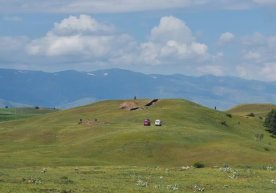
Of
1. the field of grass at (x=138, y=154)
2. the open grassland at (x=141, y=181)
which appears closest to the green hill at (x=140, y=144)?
the field of grass at (x=138, y=154)

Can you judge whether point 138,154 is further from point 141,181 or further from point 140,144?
point 141,181

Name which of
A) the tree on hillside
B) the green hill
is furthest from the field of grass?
the tree on hillside

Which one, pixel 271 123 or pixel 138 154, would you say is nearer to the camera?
pixel 138 154

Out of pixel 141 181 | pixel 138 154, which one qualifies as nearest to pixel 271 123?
pixel 138 154

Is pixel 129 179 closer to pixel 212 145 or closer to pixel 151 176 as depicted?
pixel 151 176

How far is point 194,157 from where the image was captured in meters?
88.0

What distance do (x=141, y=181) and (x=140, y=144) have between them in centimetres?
4986

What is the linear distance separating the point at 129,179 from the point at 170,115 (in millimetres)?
99976

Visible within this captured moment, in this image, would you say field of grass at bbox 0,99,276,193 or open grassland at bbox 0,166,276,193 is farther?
field of grass at bbox 0,99,276,193

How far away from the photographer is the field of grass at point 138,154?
4538cm

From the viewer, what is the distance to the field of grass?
149ft

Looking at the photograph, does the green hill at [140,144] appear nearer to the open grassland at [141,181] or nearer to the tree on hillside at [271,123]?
the tree on hillside at [271,123]

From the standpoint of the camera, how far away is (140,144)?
9662 centimetres

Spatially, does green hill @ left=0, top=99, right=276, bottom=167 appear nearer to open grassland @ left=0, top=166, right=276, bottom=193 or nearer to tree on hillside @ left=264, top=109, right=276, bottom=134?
tree on hillside @ left=264, top=109, right=276, bottom=134
